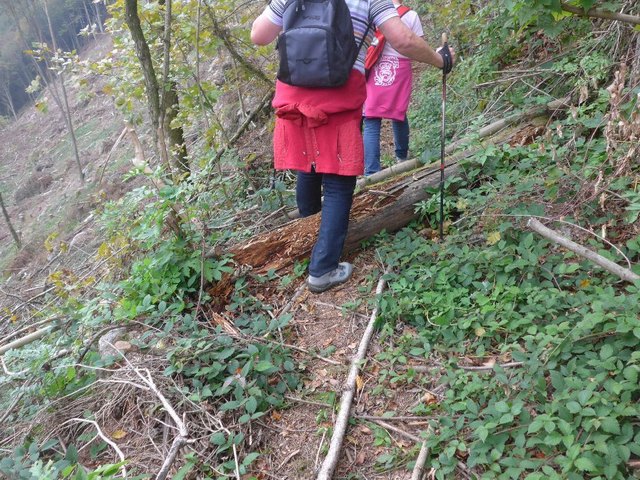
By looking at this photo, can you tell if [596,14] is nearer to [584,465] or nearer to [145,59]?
[584,465]

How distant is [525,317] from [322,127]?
165 cm

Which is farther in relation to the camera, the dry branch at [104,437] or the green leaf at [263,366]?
the green leaf at [263,366]

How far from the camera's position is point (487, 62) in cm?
503

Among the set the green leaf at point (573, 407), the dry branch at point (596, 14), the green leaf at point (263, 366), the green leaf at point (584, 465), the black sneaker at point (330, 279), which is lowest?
the black sneaker at point (330, 279)

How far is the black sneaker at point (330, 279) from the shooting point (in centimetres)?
319

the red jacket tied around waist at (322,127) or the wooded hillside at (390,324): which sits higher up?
the red jacket tied around waist at (322,127)

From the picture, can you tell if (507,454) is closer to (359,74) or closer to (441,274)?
(441,274)

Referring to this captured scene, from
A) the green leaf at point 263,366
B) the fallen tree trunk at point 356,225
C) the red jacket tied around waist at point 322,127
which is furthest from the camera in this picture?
the fallen tree trunk at point 356,225

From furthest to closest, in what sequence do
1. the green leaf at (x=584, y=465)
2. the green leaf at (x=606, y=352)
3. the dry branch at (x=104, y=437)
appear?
1. the dry branch at (x=104, y=437)
2. the green leaf at (x=606, y=352)
3. the green leaf at (x=584, y=465)

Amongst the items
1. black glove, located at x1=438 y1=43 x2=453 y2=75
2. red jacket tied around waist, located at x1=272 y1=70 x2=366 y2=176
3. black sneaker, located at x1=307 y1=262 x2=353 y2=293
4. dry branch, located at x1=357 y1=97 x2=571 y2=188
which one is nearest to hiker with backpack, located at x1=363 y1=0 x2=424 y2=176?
dry branch, located at x1=357 y1=97 x2=571 y2=188

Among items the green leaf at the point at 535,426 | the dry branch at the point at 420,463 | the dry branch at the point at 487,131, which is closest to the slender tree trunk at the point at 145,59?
the dry branch at the point at 487,131

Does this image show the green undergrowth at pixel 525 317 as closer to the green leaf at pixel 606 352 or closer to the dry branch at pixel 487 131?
the green leaf at pixel 606 352

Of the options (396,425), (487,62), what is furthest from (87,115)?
(396,425)

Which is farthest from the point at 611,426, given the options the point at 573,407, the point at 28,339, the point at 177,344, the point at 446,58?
the point at 28,339
